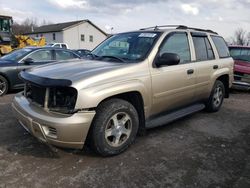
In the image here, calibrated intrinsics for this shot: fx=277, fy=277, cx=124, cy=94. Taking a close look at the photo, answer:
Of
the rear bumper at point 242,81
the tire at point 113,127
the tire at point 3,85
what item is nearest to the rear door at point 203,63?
the tire at point 113,127

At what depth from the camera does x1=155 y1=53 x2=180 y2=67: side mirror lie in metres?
4.18

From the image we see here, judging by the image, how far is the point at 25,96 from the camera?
4.09m

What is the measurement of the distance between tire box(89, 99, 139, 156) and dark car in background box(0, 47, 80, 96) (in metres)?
4.81

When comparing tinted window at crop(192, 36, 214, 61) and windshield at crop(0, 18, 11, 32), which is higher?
windshield at crop(0, 18, 11, 32)

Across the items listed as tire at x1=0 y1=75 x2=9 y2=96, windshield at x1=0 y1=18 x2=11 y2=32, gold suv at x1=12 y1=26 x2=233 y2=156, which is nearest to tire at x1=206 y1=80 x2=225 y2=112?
gold suv at x1=12 y1=26 x2=233 y2=156

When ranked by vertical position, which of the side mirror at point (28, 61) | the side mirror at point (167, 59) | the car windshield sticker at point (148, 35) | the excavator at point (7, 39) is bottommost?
the side mirror at point (28, 61)

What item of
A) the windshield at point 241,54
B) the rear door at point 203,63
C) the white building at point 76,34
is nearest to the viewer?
the rear door at point 203,63

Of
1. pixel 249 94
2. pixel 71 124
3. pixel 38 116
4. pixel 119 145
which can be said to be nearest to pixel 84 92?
pixel 71 124

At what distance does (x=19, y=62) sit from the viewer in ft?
26.8

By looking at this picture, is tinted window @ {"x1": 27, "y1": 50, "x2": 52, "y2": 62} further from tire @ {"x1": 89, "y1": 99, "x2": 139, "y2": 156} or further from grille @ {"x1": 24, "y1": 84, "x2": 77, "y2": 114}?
tire @ {"x1": 89, "y1": 99, "x2": 139, "y2": 156}

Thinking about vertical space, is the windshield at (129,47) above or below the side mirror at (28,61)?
above

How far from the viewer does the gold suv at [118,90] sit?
3.38 m

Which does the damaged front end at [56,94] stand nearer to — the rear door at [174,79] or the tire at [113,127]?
the tire at [113,127]

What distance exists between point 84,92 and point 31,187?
4.03 feet
